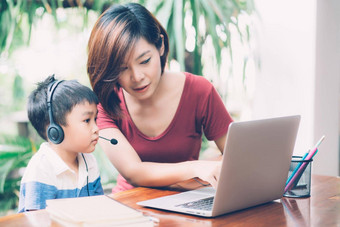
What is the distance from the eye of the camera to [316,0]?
268 cm

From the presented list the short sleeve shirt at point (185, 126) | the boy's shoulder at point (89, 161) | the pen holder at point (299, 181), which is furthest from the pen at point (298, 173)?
the boy's shoulder at point (89, 161)

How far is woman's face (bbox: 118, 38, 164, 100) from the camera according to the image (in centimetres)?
139

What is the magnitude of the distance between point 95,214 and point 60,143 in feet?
1.43

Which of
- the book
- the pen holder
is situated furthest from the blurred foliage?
the book

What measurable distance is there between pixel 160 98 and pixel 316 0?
1.51 meters

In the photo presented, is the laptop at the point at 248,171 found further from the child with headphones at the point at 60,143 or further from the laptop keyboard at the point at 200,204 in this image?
the child with headphones at the point at 60,143

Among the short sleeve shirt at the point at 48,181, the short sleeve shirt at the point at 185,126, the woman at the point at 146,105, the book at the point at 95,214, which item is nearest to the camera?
the book at the point at 95,214

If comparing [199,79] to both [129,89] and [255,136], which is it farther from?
[255,136]

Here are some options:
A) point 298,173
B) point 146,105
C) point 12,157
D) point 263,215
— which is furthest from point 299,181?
point 12,157

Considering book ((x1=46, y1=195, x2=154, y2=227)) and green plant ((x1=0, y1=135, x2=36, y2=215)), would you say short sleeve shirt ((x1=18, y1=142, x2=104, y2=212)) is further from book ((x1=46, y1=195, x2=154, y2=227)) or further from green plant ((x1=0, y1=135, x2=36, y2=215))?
green plant ((x1=0, y1=135, x2=36, y2=215))

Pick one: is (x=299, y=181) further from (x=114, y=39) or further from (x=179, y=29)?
(x=179, y=29)

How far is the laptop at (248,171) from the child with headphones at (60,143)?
27 centimetres

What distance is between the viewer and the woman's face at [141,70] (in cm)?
139

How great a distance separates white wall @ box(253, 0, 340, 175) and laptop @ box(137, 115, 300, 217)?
170cm
